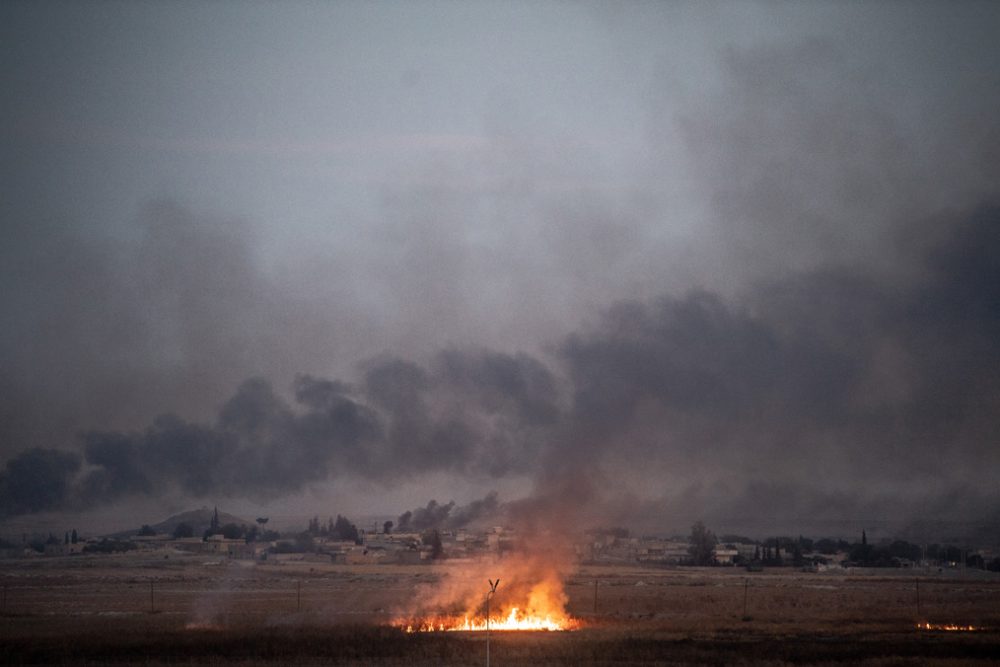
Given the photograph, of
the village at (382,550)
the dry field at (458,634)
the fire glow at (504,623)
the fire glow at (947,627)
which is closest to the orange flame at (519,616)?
the fire glow at (504,623)

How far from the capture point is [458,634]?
6781 cm

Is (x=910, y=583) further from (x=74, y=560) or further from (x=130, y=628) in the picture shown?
(x=74, y=560)

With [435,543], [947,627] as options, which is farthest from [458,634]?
[435,543]

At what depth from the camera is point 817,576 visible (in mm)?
147875

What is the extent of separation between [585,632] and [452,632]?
8.88 m

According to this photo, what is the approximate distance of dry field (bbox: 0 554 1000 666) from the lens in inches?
2239

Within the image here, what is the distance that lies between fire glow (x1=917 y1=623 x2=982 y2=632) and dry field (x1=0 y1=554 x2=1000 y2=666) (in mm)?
1265

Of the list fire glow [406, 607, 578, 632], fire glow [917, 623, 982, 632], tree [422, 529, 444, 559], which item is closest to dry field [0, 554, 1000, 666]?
fire glow [917, 623, 982, 632]

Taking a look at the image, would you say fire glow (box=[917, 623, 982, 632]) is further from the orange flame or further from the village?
the village

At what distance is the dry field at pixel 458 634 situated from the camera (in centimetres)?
5688

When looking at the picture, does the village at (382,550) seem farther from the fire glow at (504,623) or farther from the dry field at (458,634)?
the fire glow at (504,623)

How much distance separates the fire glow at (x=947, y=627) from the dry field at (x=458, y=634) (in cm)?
127

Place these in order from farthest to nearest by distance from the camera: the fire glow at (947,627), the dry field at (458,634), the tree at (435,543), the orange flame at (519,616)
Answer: the tree at (435,543) < the fire glow at (947,627) < the orange flame at (519,616) < the dry field at (458,634)

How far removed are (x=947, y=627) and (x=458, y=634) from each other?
119 ft
